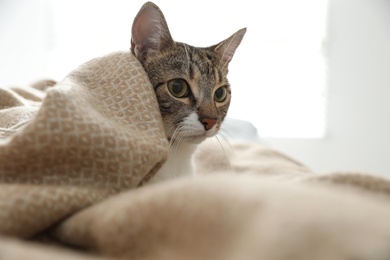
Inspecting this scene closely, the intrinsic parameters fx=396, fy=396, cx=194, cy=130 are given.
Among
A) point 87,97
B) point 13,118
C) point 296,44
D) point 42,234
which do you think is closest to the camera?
point 42,234

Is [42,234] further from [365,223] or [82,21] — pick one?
[82,21]

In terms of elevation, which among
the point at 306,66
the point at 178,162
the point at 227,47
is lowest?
the point at 306,66

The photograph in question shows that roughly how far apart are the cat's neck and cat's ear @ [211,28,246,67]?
0.29 metres

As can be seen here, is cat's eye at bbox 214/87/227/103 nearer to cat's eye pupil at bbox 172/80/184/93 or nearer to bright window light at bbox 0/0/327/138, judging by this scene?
cat's eye pupil at bbox 172/80/184/93

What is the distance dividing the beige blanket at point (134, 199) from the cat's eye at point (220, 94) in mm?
283

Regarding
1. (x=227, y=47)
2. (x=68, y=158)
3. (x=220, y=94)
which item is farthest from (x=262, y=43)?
(x=68, y=158)

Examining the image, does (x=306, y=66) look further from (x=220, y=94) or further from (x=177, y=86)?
(x=177, y=86)

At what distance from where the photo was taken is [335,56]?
2.81m

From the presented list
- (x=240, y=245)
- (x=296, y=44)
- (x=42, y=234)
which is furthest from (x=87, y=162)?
(x=296, y=44)

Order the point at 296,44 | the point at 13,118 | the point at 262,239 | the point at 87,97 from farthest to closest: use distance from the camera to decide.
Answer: the point at 296,44, the point at 13,118, the point at 87,97, the point at 262,239

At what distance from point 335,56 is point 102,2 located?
1.72 meters

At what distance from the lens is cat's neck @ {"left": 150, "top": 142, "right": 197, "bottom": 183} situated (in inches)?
34.6

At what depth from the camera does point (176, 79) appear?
3.05ft

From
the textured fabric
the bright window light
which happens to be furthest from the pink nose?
the bright window light
